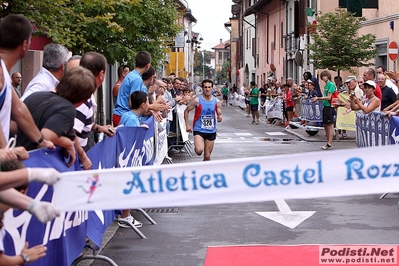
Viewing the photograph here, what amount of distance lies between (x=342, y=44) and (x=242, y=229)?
22119 mm

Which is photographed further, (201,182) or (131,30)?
(131,30)

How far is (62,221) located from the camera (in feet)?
19.7

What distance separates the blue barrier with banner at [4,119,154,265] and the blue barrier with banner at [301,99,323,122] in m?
17.1

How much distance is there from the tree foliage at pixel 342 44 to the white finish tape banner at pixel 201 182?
86.1ft

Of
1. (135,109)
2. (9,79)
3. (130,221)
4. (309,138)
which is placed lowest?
(309,138)

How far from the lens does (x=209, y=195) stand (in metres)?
4.75

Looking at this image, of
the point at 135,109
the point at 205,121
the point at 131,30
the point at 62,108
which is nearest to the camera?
the point at 62,108

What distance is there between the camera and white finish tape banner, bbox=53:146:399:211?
4.71 m

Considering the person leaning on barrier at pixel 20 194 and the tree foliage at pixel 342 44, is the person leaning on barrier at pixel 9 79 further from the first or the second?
the tree foliage at pixel 342 44

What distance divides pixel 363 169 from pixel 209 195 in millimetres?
948

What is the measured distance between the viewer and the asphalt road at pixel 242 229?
8211 millimetres

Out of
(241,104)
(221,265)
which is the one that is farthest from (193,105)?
(241,104)

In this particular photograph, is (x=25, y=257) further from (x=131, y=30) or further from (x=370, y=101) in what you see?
(x=131, y=30)

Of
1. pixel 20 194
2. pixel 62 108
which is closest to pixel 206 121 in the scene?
pixel 62 108
